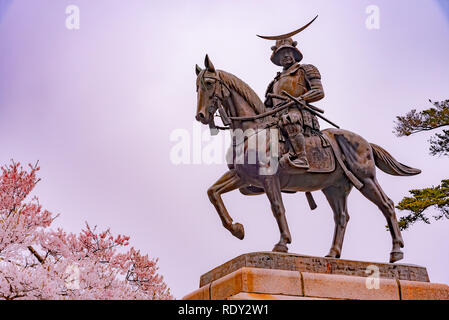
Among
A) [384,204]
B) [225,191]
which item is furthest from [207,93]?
[384,204]

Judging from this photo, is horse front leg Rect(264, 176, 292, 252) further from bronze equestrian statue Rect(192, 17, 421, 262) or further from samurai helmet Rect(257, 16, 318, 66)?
samurai helmet Rect(257, 16, 318, 66)

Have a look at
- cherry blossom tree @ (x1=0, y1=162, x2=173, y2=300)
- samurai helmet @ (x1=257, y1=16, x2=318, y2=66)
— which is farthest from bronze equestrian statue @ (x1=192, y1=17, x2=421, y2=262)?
cherry blossom tree @ (x1=0, y1=162, x2=173, y2=300)

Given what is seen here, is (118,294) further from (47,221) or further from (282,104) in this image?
(282,104)

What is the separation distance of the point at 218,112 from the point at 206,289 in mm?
2428

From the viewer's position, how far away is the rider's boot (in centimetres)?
772

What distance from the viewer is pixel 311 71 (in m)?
8.45

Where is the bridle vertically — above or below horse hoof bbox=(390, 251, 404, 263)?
above

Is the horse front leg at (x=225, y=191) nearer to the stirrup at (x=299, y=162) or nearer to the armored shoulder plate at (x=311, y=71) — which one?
the stirrup at (x=299, y=162)

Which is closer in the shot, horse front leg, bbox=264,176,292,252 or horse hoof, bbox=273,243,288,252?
horse hoof, bbox=273,243,288,252

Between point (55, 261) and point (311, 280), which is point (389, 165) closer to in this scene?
point (311, 280)

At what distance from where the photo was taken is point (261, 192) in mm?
8141

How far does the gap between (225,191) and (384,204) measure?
224 cm

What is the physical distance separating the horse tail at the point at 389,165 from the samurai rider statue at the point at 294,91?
40.4 inches
